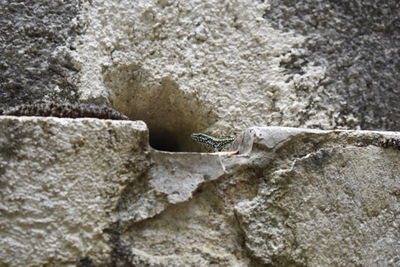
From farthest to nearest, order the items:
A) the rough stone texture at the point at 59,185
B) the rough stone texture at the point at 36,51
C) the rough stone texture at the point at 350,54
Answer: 1. the rough stone texture at the point at 350,54
2. the rough stone texture at the point at 36,51
3. the rough stone texture at the point at 59,185

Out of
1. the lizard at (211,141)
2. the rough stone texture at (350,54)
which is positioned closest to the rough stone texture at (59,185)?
the lizard at (211,141)

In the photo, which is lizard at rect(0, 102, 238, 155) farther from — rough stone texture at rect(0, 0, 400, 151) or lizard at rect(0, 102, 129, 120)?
rough stone texture at rect(0, 0, 400, 151)

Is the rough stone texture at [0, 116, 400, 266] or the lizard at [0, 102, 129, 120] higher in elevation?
the lizard at [0, 102, 129, 120]

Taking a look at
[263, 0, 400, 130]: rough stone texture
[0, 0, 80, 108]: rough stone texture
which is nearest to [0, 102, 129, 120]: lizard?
[0, 0, 80, 108]: rough stone texture

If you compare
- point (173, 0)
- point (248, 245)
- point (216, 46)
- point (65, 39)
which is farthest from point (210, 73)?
point (248, 245)

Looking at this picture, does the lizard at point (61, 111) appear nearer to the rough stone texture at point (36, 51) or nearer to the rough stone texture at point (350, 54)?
the rough stone texture at point (36, 51)

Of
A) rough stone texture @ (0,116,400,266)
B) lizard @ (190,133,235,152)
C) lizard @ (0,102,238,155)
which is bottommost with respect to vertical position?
lizard @ (190,133,235,152)

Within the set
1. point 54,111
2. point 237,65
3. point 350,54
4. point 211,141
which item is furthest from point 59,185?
point 350,54
